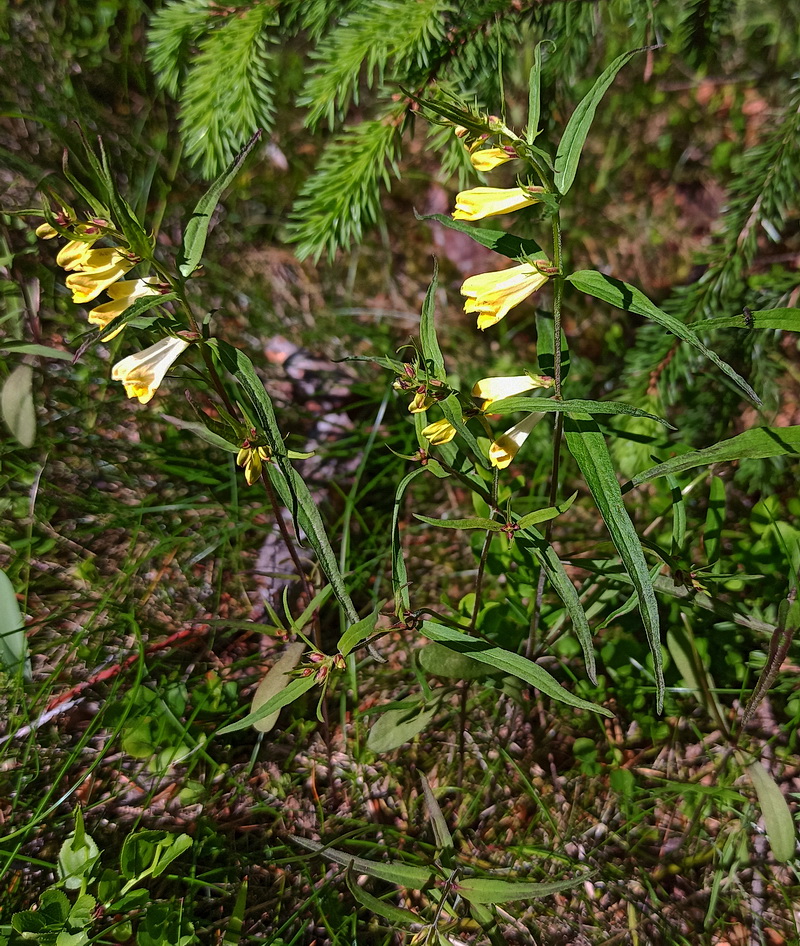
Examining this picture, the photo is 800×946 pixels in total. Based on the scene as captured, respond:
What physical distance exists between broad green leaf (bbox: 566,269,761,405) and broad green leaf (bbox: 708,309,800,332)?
74mm

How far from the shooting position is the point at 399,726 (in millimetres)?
1274

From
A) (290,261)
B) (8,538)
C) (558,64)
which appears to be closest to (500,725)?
(8,538)

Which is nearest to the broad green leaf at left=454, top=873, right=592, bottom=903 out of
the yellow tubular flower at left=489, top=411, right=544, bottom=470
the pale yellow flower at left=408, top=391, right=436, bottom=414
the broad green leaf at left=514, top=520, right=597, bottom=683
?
the broad green leaf at left=514, top=520, right=597, bottom=683

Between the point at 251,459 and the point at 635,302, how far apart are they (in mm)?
579

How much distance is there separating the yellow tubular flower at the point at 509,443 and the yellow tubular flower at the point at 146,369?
468mm

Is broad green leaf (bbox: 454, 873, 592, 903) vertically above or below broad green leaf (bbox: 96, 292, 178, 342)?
below

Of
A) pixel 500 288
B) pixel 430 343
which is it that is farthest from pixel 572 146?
pixel 430 343

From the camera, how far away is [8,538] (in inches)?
66.7

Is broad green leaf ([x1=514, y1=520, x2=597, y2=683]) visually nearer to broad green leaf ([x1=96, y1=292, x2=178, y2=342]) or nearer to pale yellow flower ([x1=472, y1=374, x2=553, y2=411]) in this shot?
pale yellow flower ([x1=472, y1=374, x2=553, y2=411])

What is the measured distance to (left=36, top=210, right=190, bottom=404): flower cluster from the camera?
891 mm

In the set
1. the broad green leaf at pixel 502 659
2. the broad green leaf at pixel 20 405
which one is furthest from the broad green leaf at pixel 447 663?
the broad green leaf at pixel 20 405

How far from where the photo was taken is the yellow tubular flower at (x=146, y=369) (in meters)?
1.02

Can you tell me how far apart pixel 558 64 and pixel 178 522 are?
1.31m

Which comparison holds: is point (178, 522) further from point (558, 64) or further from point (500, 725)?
point (558, 64)
